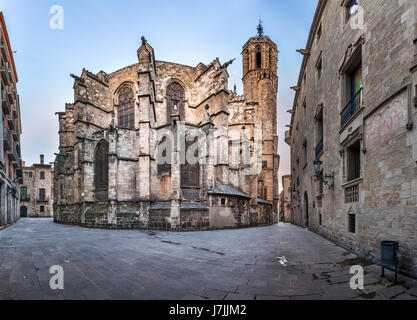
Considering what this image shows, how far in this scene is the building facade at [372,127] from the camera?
4492 millimetres

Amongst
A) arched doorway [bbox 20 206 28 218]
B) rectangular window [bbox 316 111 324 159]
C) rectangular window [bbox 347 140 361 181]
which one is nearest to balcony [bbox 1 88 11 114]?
rectangular window [bbox 316 111 324 159]

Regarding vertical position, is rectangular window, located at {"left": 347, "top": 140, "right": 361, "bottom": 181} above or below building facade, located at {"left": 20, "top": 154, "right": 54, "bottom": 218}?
above

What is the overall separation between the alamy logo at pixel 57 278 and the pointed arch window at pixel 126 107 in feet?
56.7

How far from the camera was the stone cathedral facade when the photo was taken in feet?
48.6

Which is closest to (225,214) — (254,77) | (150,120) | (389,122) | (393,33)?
(150,120)

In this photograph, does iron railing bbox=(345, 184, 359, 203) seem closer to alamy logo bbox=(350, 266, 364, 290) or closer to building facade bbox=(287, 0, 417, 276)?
building facade bbox=(287, 0, 417, 276)

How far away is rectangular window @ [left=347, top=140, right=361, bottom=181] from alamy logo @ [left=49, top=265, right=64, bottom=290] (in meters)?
8.62

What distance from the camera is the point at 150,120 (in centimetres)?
1603

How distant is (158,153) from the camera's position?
52.5 ft

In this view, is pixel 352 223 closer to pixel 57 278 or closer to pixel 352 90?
pixel 352 90

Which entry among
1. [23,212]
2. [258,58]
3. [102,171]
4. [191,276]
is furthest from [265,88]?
[23,212]

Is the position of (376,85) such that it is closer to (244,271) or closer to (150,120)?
(244,271)

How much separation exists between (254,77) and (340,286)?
3136 centimetres

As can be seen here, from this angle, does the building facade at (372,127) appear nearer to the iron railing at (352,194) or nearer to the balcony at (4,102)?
the iron railing at (352,194)
